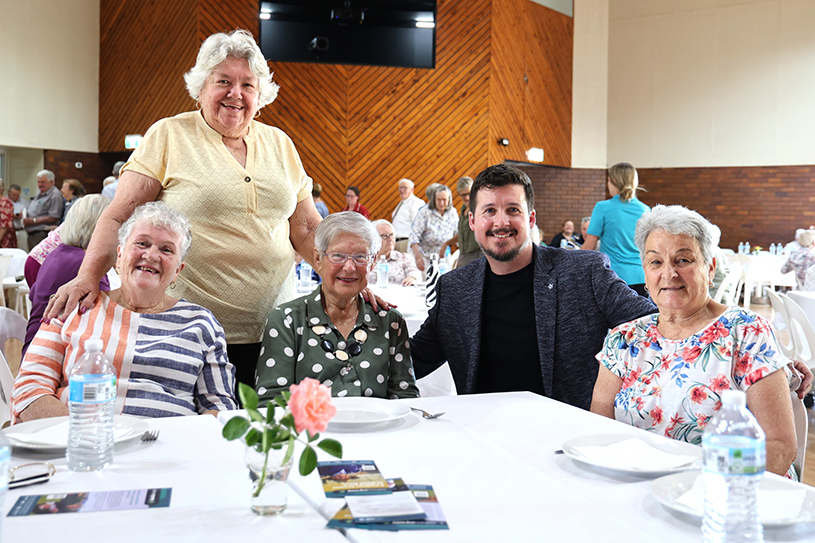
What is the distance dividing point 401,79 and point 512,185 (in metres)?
9.19

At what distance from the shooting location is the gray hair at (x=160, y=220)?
223cm

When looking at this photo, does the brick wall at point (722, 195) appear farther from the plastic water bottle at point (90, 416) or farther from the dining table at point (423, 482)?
the plastic water bottle at point (90, 416)

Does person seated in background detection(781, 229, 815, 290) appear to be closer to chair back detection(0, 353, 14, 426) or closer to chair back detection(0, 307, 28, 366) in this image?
chair back detection(0, 307, 28, 366)

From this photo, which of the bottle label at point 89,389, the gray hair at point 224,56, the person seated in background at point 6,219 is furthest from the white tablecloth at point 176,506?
the person seated in background at point 6,219

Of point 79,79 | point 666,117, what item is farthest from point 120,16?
point 666,117

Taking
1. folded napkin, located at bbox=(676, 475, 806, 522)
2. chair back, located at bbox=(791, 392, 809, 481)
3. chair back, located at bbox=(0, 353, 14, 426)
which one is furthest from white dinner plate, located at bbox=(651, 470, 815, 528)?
chair back, located at bbox=(0, 353, 14, 426)

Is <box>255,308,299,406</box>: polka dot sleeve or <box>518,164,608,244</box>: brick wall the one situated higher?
<box>518,164,608,244</box>: brick wall

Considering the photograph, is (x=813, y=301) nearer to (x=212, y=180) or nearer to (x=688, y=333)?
(x=688, y=333)

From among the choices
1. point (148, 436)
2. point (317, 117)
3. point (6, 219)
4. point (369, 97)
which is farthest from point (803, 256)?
point (6, 219)

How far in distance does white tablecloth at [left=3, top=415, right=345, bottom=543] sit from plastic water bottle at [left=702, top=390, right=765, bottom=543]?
0.57 metres

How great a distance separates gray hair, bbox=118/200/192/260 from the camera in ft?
7.32

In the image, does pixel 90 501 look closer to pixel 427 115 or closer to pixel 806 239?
pixel 806 239

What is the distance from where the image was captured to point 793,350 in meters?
4.80

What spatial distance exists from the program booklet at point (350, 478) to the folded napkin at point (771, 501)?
1.70 feet
